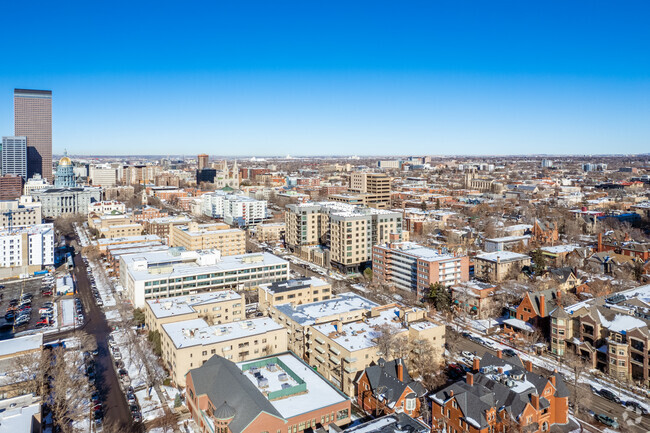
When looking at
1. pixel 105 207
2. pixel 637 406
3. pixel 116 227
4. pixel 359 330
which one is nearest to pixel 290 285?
pixel 359 330

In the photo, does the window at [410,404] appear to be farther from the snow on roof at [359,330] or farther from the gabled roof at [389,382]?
the snow on roof at [359,330]

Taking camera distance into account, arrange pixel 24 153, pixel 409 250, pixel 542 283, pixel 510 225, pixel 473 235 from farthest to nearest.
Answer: pixel 24 153 < pixel 510 225 < pixel 473 235 < pixel 409 250 < pixel 542 283

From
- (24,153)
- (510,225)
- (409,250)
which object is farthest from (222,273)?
(24,153)

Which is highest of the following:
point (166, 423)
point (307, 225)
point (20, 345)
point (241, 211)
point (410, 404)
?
point (241, 211)

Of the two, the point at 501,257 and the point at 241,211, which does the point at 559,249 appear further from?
the point at 241,211

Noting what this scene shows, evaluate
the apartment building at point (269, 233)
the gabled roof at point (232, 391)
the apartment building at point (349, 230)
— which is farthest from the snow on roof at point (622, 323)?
the apartment building at point (269, 233)

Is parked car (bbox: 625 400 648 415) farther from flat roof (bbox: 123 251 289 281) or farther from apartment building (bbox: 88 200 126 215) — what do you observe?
apartment building (bbox: 88 200 126 215)

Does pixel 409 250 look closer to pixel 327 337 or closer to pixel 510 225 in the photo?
pixel 327 337
